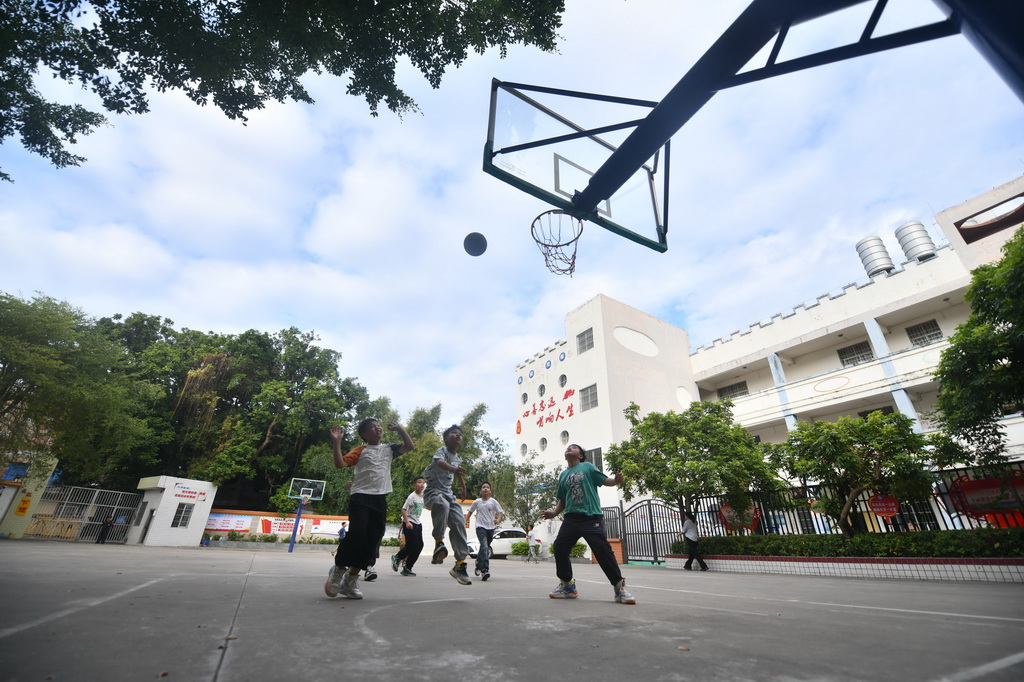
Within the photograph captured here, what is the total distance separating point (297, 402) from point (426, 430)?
9103mm

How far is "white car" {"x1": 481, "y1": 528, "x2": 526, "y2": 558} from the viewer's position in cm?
2189

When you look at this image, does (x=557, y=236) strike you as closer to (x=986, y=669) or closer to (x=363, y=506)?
(x=363, y=506)

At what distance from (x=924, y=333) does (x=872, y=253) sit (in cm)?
1712

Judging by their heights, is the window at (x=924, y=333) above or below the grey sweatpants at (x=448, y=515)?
above

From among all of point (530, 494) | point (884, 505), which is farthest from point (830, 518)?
point (530, 494)

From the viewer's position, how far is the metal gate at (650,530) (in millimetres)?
14992

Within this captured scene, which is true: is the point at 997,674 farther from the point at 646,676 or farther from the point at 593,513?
the point at 593,513

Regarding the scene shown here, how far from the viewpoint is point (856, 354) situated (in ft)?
68.4

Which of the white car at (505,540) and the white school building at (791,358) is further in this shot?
the white car at (505,540)

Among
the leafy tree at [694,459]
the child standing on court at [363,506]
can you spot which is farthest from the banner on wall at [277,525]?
the child standing on court at [363,506]

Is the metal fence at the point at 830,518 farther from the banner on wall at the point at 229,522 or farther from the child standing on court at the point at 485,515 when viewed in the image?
the banner on wall at the point at 229,522

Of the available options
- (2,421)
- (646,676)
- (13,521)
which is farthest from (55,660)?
(13,521)

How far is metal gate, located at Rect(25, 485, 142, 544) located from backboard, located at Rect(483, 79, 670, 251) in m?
25.9

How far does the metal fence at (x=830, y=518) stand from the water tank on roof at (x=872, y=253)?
24.8 m
